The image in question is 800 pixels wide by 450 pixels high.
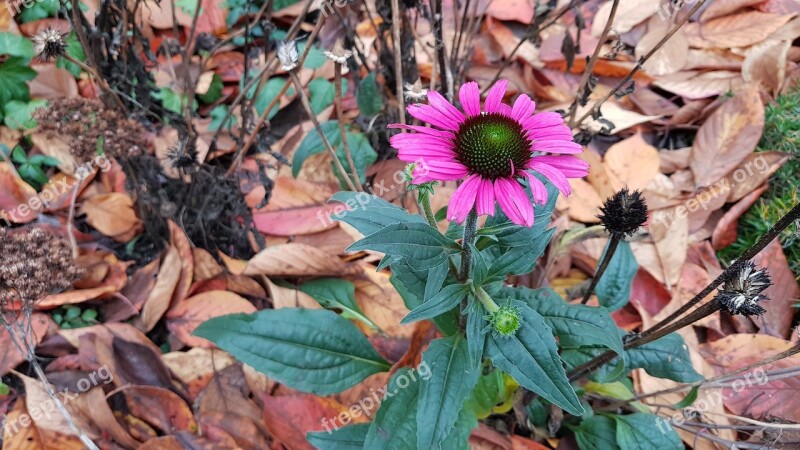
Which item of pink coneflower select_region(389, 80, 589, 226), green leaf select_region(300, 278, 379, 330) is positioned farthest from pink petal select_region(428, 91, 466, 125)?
green leaf select_region(300, 278, 379, 330)

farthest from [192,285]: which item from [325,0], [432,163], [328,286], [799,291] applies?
[799,291]

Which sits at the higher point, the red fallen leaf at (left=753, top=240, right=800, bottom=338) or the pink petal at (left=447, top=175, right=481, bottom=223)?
the pink petal at (left=447, top=175, right=481, bottom=223)

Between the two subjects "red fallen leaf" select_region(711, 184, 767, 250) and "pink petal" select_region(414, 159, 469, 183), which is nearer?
"pink petal" select_region(414, 159, 469, 183)

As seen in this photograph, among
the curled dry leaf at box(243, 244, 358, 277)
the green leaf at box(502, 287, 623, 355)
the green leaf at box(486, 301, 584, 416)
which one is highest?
the green leaf at box(486, 301, 584, 416)

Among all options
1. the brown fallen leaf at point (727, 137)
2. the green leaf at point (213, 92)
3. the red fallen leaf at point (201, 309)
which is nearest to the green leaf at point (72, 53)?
the green leaf at point (213, 92)

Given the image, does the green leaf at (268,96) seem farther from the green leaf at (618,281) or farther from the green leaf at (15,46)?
the green leaf at (618,281)

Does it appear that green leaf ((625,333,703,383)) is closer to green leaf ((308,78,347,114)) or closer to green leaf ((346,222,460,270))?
green leaf ((346,222,460,270))

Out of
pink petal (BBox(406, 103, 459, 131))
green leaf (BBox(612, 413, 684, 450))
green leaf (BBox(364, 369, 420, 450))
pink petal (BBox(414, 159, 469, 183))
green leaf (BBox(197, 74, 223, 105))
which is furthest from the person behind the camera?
green leaf (BBox(197, 74, 223, 105))

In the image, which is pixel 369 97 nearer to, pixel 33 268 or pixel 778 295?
pixel 33 268
